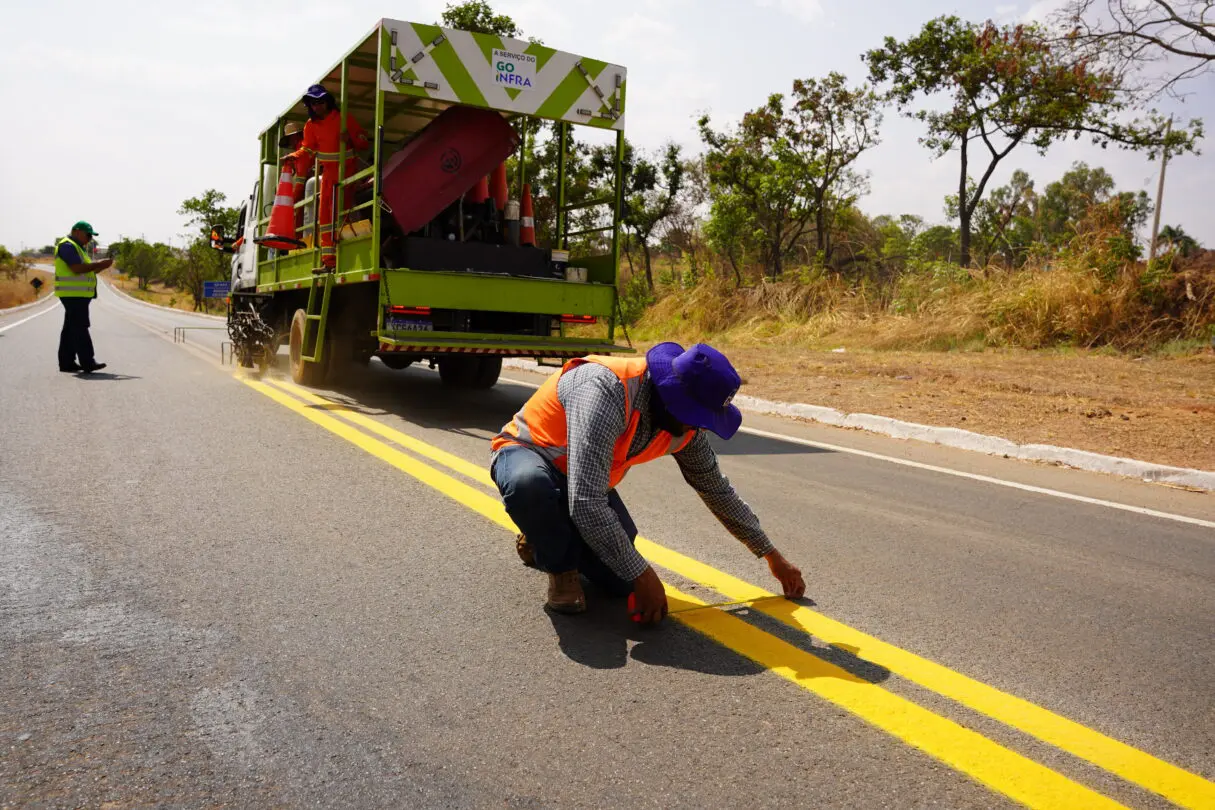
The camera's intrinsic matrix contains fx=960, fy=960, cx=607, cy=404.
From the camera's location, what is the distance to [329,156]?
9.81m

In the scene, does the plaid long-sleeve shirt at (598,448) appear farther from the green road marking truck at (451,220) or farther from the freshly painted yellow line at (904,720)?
the green road marking truck at (451,220)

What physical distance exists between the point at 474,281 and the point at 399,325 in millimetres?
843

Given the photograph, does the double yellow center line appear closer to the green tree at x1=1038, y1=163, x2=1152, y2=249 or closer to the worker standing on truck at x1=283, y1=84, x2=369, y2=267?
the worker standing on truck at x1=283, y1=84, x2=369, y2=267

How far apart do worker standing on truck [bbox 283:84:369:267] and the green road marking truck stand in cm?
5

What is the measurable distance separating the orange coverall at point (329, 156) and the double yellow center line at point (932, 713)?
6.74 metres

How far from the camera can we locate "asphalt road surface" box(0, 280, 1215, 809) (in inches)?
91.0

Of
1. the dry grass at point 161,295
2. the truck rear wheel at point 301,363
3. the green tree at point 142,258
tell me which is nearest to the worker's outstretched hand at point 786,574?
the truck rear wheel at point 301,363

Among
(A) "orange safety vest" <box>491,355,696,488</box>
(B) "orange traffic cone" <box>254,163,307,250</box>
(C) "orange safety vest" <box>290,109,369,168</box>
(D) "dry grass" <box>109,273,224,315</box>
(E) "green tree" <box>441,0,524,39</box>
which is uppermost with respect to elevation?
(E) "green tree" <box>441,0,524,39</box>

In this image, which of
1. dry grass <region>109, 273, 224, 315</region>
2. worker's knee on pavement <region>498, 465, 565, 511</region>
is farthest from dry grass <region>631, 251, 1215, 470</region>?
dry grass <region>109, 273, 224, 315</region>

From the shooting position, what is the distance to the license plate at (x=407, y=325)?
8.70m

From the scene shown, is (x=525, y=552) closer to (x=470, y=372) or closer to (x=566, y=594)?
(x=566, y=594)

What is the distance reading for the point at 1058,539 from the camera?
5035 mm

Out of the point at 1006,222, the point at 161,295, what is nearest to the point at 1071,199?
the point at 1006,222

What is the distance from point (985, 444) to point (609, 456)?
596 centimetres
